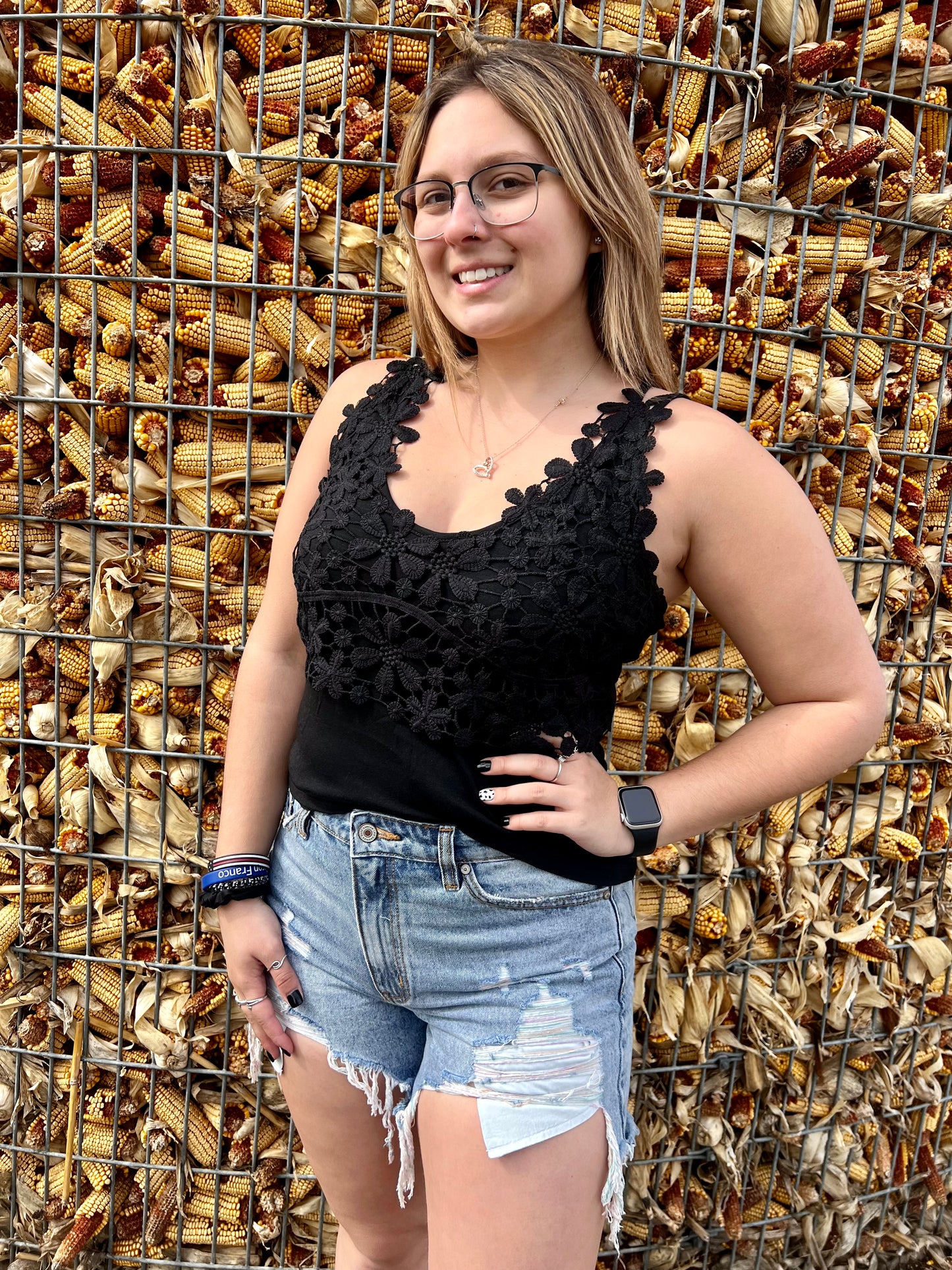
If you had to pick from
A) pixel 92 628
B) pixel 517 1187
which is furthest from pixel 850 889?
pixel 92 628

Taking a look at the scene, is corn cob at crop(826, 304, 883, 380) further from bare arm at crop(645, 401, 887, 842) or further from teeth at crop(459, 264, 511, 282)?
teeth at crop(459, 264, 511, 282)

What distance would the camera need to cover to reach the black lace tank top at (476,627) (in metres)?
1.08

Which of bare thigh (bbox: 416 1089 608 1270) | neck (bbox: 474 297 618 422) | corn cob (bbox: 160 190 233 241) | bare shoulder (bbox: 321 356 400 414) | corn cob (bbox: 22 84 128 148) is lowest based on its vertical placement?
bare thigh (bbox: 416 1089 608 1270)

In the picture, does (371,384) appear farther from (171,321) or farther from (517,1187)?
(517,1187)

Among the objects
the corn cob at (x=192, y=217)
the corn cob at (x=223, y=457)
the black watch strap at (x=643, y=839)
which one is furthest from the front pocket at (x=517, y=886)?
the corn cob at (x=192, y=217)

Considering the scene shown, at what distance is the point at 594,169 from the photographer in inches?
44.5

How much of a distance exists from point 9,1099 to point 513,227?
2.15 meters

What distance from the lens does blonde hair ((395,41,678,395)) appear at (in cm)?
112

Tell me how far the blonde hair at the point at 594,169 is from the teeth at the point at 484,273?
13 centimetres

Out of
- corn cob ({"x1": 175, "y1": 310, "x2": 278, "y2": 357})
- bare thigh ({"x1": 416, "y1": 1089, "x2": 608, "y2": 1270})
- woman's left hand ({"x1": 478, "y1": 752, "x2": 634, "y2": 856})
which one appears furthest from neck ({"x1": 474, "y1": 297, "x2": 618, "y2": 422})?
bare thigh ({"x1": 416, "y1": 1089, "x2": 608, "y2": 1270})

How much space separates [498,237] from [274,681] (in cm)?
72

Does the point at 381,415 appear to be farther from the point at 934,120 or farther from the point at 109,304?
the point at 934,120

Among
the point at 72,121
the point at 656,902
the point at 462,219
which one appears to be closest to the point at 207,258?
the point at 72,121
